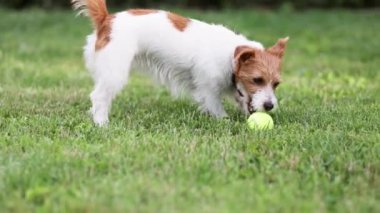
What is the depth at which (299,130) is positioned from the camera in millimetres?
5367

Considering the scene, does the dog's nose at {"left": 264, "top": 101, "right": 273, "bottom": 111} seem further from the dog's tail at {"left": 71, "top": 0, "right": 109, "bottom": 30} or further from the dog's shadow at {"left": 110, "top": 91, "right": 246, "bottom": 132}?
the dog's tail at {"left": 71, "top": 0, "right": 109, "bottom": 30}

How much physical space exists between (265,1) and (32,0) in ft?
Result: 20.9

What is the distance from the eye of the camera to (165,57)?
6230mm

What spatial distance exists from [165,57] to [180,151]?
185cm

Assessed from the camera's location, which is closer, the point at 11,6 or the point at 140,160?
the point at 140,160

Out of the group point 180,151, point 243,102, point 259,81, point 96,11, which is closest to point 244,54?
point 259,81

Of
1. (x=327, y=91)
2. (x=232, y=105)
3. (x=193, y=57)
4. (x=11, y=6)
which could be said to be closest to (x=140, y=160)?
(x=193, y=57)

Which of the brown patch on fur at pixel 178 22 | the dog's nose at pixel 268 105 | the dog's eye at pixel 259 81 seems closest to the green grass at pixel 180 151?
the dog's nose at pixel 268 105

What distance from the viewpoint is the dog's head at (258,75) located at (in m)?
5.77

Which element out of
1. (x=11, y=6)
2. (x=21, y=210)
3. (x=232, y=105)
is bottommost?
(x=11, y=6)

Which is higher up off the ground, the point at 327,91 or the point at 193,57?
the point at 193,57

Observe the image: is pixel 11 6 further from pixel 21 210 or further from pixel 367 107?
pixel 21 210

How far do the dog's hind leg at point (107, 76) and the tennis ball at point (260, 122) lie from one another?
45.9 inches

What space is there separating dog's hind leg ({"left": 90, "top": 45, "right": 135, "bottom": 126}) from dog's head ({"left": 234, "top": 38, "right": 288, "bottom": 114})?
96 cm
